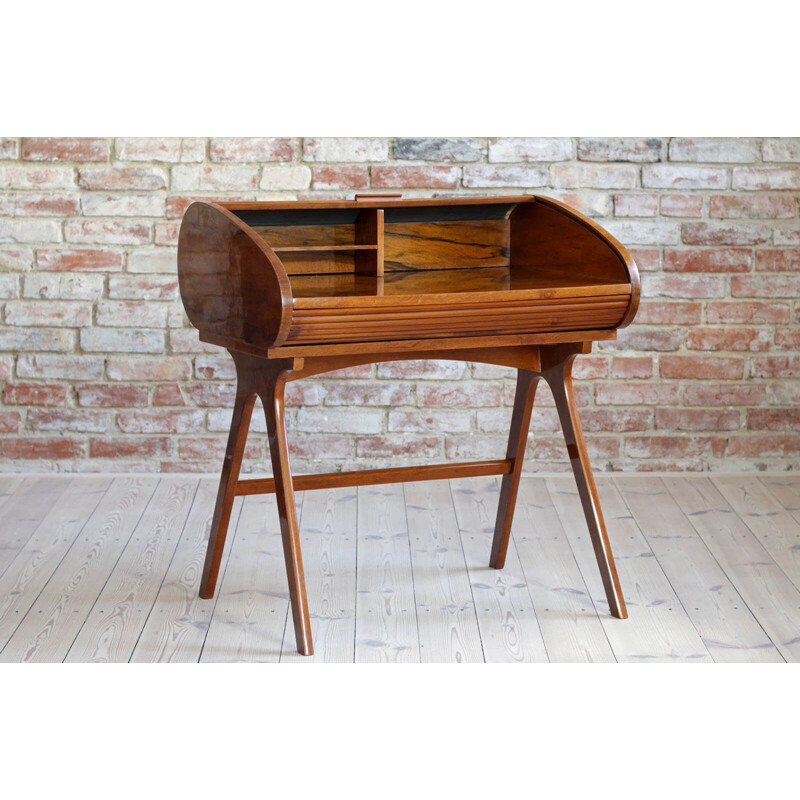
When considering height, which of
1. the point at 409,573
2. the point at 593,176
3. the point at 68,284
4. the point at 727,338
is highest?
the point at 593,176

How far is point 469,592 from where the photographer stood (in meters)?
2.67

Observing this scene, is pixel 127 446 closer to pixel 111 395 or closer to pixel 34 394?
pixel 111 395

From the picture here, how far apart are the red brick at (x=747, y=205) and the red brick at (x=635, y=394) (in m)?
0.59

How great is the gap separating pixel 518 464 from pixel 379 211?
73 cm

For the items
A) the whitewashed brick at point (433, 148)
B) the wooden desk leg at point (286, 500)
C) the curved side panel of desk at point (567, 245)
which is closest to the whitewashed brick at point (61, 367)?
the whitewashed brick at point (433, 148)

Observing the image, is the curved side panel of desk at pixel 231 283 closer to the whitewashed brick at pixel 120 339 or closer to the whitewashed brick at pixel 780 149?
the whitewashed brick at pixel 120 339

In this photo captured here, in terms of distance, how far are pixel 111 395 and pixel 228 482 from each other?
48.3 inches

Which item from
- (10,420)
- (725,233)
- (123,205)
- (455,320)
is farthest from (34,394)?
(725,233)

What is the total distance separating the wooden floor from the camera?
7.77ft

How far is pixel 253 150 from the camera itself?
136 inches

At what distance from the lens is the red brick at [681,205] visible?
11.6 feet

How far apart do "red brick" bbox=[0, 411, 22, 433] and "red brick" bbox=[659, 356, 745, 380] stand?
2122mm

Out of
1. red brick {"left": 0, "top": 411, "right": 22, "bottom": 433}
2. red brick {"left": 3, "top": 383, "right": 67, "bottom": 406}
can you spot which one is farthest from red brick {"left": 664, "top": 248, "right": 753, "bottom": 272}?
red brick {"left": 0, "top": 411, "right": 22, "bottom": 433}

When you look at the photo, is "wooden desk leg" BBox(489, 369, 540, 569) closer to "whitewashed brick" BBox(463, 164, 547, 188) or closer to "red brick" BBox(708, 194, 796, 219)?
"whitewashed brick" BBox(463, 164, 547, 188)
